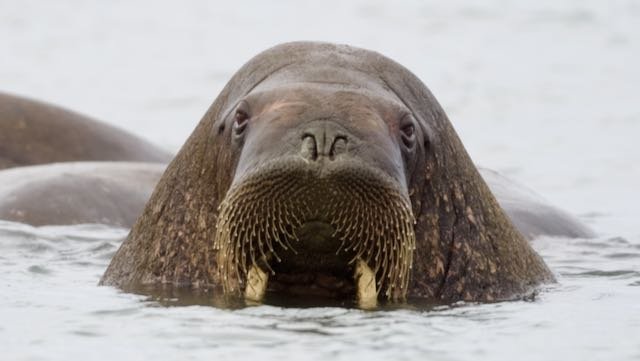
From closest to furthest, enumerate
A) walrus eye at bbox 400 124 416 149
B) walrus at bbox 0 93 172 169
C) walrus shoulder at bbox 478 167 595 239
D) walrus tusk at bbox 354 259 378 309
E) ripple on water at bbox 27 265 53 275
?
1. walrus tusk at bbox 354 259 378 309
2. walrus eye at bbox 400 124 416 149
3. ripple on water at bbox 27 265 53 275
4. walrus shoulder at bbox 478 167 595 239
5. walrus at bbox 0 93 172 169

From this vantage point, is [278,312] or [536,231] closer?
[278,312]

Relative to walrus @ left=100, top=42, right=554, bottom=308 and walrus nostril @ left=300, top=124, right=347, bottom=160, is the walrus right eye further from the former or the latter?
walrus nostril @ left=300, top=124, right=347, bottom=160

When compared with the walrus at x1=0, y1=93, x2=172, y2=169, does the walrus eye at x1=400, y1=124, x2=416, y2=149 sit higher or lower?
lower

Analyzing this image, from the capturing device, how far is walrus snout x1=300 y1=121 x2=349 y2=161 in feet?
28.3

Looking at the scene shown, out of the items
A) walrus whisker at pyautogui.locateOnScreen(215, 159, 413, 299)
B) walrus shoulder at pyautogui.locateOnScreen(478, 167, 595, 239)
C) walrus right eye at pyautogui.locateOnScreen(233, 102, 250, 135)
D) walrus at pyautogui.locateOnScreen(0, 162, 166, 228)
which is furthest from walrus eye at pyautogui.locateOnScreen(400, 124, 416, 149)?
walrus at pyautogui.locateOnScreen(0, 162, 166, 228)

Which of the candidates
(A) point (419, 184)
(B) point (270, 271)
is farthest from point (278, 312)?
(A) point (419, 184)

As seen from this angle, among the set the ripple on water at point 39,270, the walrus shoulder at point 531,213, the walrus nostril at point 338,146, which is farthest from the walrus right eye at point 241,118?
the walrus shoulder at point 531,213

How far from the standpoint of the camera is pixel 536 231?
1373 centimetres

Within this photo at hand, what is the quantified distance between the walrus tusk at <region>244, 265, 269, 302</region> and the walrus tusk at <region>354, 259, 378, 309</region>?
0.45m

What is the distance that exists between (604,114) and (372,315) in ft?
51.3

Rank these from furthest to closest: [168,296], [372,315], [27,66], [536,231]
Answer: [27,66] → [536,231] → [168,296] → [372,315]

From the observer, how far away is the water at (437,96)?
8539 millimetres

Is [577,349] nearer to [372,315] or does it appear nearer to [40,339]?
[372,315]

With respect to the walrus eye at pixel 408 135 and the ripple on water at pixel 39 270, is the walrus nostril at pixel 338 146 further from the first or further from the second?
the ripple on water at pixel 39 270
